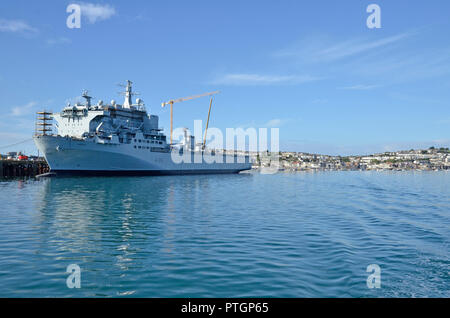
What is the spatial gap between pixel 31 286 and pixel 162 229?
7223mm

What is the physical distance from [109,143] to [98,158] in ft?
10.9

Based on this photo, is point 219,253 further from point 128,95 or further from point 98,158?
point 128,95

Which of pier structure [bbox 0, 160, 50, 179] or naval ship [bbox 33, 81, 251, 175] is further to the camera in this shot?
pier structure [bbox 0, 160, 50, 179]

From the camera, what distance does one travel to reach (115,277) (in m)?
8.74

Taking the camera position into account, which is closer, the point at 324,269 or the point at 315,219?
the point at 324,269

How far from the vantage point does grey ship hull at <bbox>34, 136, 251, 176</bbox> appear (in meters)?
50.2

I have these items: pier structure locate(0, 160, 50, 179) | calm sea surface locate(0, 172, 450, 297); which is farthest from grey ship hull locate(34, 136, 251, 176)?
calm sea surface locate(0, 172, 450, 297)

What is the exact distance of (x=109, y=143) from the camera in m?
55.6

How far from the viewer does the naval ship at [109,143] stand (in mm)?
51312

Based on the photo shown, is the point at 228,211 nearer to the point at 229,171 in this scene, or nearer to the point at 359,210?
the point at 359,210

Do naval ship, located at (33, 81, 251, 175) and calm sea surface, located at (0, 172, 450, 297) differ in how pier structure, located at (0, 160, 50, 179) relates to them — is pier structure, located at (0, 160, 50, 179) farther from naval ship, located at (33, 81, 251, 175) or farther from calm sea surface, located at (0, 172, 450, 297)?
calm sea surface, located at (0, 172, 450, 297)

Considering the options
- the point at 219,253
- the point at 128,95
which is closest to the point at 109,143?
the point at 128,95
